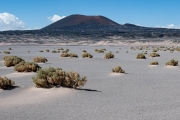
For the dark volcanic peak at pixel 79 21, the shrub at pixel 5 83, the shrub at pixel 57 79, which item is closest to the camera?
the shrub at pixel 57 79

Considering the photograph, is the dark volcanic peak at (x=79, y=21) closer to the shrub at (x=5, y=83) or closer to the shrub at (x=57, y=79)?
the shrub at (x=5, y=83)

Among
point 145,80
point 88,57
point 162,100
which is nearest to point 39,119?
point 162,100

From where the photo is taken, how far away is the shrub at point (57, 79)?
848 centimetres

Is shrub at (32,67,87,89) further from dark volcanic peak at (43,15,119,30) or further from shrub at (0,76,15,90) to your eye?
dark volcanic peak at (43,15,119,30)

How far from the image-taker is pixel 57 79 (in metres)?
8.45

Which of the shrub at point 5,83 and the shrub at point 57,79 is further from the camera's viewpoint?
the shrub at point 5,83

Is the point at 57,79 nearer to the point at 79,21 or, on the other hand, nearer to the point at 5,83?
the point at 5,83

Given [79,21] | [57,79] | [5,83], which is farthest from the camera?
[79,21]

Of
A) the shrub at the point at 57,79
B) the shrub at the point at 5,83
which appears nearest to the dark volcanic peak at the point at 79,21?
the shrub at the point at 5,83

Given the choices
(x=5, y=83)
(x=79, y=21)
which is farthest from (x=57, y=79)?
(x=79, y=21)

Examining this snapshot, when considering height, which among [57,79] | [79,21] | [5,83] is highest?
[79,21]

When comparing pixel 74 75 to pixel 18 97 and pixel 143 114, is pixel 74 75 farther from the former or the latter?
pixel 143 114

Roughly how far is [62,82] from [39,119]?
9.06ft

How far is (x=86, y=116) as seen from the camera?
243 inches
